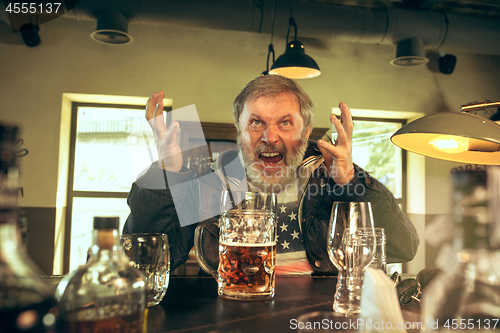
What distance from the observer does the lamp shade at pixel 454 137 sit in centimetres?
82

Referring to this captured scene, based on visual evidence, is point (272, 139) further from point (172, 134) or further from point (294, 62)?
point (294, 62)

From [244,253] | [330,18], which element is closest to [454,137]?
[244,253]

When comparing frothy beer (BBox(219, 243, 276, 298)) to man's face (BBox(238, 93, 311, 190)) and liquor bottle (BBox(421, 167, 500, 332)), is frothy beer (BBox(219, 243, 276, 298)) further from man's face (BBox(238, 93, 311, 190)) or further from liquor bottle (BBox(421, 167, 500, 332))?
man's face (BBox(238, 93, 311, 190))

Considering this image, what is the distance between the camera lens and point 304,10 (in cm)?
307

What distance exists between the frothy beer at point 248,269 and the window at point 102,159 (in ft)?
10.9

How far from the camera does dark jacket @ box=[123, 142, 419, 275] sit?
122 cm

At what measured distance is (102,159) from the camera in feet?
13.2

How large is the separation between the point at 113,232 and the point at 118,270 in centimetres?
5

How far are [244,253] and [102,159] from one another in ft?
12.0

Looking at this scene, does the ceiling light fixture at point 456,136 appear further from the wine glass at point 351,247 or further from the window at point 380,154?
the window at point 380,154

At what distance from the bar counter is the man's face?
2.85ft

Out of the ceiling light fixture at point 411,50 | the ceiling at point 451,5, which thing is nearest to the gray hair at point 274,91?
the ceiling light fixture at point 411,50

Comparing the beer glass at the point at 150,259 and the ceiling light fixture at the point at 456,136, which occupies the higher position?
the ceiling light fixture at the point at 456,136

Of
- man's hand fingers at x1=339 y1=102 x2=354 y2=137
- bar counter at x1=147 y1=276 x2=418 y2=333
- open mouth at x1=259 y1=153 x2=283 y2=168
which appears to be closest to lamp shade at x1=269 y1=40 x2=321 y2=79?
open mouth at x1=259 y1=153 x2=283 y2=168
